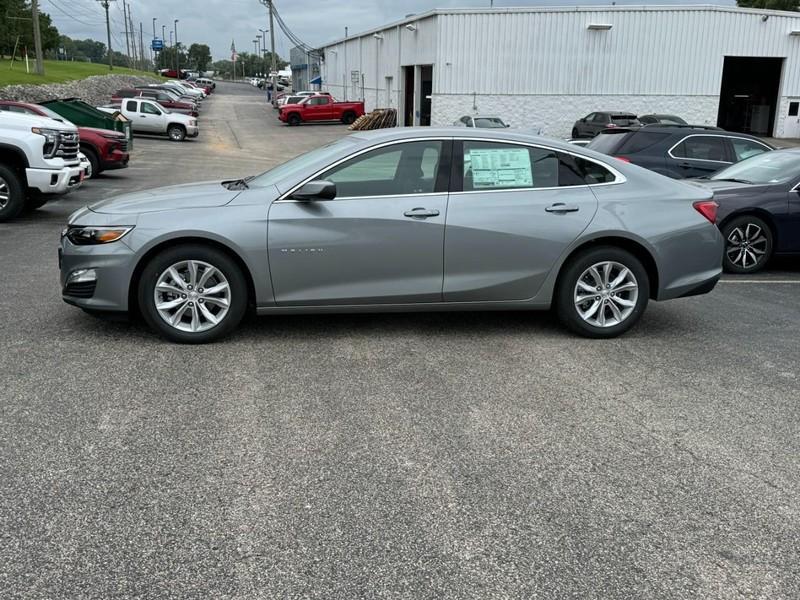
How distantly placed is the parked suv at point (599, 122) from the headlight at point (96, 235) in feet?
93.2

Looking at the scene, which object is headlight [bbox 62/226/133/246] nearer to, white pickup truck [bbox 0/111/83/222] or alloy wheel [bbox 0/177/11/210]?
white pickup truck [bbox 0/111/83/222]

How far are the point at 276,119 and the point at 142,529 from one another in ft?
177

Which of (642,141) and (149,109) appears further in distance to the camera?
(149,109)

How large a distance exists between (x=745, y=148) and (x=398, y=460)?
11.2m

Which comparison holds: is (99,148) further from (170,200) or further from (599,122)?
(599,122)

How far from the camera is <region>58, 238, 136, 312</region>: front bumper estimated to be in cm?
592

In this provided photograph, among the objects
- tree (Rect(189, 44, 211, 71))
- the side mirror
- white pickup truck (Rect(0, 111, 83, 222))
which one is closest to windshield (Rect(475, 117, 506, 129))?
white pickup truck (Rect(0, 111, 83, 222))

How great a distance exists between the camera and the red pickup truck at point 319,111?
49500 mm

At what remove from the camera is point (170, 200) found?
6180 mm

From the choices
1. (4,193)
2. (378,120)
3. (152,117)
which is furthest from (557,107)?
(4,193)

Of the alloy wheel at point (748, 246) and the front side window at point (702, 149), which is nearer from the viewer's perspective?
the alloy wheel at point (748, 246)

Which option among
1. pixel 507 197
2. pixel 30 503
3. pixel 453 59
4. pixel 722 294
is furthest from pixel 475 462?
pixel 453 59

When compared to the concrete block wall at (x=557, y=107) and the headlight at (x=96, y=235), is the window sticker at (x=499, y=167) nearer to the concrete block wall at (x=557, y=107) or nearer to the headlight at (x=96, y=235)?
the headlight at (x=96, y=235)

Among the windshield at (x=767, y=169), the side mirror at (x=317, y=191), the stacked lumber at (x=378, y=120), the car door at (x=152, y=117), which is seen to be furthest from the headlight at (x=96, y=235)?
the stacked lumber at (x=378, y=120)
